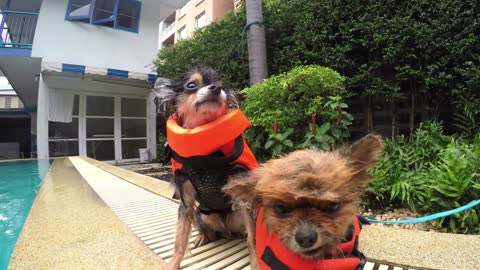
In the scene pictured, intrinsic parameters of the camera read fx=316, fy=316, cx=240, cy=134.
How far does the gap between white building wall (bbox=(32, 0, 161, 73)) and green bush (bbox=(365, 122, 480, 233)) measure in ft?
41.4

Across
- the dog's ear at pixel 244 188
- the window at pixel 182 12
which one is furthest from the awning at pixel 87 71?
the window at pixel 182 12

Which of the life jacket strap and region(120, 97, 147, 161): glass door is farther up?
region(120, 97, 147, 161): glass door

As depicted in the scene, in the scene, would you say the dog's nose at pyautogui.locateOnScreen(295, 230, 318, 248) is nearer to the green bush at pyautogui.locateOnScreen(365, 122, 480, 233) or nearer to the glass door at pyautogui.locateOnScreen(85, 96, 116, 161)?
the green bush at pyautogui.locateOnScreen(365, 122, 480, 233)

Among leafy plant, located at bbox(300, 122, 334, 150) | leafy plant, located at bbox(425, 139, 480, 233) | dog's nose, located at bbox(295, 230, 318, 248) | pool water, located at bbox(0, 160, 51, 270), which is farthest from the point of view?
leafy plant, located at bbox(300, 122, 334, 150)

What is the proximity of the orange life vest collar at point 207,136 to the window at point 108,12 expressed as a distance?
46.1 feet

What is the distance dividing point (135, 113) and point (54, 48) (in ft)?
15.0

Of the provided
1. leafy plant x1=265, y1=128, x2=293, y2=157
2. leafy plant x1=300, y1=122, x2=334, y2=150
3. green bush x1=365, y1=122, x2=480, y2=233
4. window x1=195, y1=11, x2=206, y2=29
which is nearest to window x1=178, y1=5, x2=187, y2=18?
window x1=195, y1=11, x2=206, y2=29

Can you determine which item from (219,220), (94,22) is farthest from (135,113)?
(219,220)

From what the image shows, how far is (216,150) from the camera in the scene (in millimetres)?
2045

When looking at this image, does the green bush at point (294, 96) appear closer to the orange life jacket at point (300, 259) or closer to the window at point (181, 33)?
the orange life jacket at point (300, 259)

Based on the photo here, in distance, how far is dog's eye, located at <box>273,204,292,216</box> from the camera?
1300mm

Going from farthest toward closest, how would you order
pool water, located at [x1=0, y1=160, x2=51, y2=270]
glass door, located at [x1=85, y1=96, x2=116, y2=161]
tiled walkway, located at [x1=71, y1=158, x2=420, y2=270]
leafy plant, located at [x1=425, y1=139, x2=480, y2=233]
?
glass door, located at [x1=85, y1=96, x2=116, y2=161], pool water, located at [x1=0, y1=160, x2=51, y2=270], leafy plant, located at [x1=425, y1=139, x2=480, y2=233], tiled walkway, located at [x1=71, y1=158, x2=420, y2=270]

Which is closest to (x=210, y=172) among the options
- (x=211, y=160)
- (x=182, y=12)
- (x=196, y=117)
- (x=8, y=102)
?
(x=211, y=160)

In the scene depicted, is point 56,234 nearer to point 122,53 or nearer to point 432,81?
point 432,81
